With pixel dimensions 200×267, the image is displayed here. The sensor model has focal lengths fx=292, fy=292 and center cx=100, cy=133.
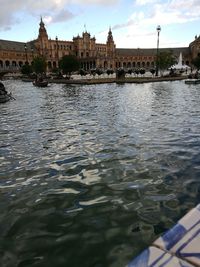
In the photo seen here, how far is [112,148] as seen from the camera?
36.6ft

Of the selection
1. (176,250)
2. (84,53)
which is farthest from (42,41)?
(176,250)

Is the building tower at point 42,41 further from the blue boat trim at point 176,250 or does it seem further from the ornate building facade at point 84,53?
the blue boat trim at point 176,250

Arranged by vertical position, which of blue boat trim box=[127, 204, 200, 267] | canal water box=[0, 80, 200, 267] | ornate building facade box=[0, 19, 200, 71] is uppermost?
ornate building facade box=[0, 19, 200, 71]

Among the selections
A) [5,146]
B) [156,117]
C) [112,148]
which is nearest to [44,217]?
[112,148]

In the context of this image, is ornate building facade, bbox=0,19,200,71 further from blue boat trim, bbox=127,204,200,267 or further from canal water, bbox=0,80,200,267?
blue boat trim, bbox=127,204,200,267

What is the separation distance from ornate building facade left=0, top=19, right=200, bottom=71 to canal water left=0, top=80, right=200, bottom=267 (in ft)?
497

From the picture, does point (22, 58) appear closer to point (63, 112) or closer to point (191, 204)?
point (63, 112)

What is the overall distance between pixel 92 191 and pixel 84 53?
193224 millimetres

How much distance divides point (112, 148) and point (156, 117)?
7447 millimetres

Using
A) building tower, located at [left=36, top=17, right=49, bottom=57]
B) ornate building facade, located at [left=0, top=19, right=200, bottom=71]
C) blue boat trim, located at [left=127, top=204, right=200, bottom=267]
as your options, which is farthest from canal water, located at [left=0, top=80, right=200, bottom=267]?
building tower, located at [left=36, top=17, right=49, bottom=57]

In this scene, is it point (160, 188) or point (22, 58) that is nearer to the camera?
point (160, 188)

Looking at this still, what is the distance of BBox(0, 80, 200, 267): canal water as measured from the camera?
5141mm

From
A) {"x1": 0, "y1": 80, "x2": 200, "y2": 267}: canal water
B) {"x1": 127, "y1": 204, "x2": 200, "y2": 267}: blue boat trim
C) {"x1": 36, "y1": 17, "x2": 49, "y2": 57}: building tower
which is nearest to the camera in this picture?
{"x1": 127, "y1": 204, "x2": 200, "y2": 267}: blue boat trim

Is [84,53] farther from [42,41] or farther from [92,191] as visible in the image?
[92,191]
